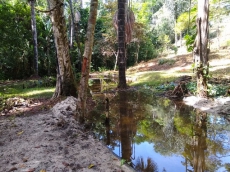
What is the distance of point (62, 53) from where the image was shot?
7.15 metres

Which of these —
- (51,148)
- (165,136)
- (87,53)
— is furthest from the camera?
(165,136)

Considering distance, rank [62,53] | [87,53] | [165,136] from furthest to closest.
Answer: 1. [62,53]
2. [165,136]
3. [87,53]

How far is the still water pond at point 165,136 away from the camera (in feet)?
11.9

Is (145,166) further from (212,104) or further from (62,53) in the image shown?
(62,53)

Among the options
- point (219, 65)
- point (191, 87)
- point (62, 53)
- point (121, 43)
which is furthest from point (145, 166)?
point (219, 65)

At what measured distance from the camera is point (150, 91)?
9.73m

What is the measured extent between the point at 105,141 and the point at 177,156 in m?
1.57

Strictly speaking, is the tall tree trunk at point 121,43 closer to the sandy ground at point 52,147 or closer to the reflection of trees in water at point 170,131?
the reflection of trees in water at point 170,131

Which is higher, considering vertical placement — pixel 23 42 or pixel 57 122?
pixel 23 42

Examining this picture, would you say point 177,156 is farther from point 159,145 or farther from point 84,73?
point 84,73

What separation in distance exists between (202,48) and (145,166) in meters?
5.09

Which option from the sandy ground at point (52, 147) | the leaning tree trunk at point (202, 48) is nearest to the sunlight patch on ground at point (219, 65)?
the leaning tree trunk at point (202, 48)

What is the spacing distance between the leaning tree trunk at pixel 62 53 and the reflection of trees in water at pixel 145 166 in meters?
4.43

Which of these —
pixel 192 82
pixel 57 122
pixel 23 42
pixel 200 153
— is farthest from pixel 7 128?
pixel 23 42
